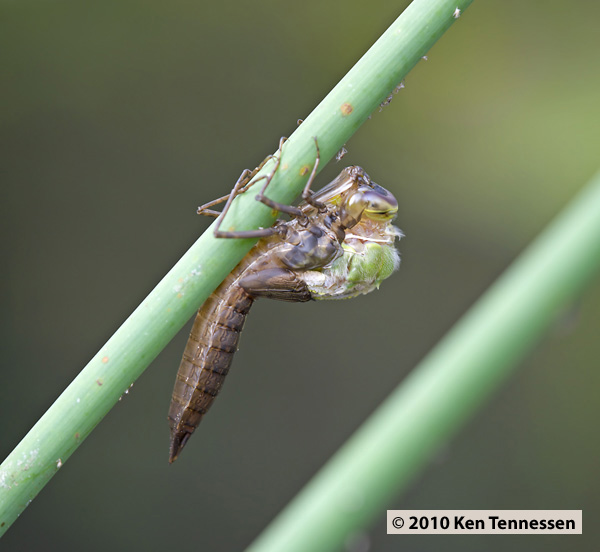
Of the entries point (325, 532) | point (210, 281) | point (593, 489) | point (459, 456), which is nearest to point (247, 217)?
point (210, 281)

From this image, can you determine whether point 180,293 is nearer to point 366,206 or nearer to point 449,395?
point 449,395

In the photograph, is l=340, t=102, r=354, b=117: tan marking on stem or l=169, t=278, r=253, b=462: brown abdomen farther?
l=169, t=278, r=253, b=462: brown abdomen

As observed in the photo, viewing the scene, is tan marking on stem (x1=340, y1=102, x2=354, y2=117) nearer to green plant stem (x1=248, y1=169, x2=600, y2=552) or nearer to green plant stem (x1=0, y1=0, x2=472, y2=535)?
green plant stem (x1=0, y1=0, x2=472, y2=535)

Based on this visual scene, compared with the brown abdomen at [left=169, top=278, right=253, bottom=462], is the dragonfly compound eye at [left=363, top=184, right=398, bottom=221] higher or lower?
higher

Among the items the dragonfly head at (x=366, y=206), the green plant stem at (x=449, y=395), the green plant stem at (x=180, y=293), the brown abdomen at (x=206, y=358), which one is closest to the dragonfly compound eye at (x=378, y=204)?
the dragonfly head at (x=366, y=206)

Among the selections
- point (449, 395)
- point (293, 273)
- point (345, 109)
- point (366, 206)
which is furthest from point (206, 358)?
point (449, 395)

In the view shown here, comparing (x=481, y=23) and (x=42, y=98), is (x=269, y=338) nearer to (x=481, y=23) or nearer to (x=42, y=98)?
(x=42, y=98)

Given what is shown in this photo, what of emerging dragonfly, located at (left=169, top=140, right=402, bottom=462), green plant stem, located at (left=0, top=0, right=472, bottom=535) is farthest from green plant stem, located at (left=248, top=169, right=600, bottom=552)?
emerging dragonfly, located at (left=169, top=140, right=402, bottom=462)

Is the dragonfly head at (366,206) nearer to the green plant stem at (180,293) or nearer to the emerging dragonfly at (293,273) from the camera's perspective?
the emerging dragonfly at (293,273)
